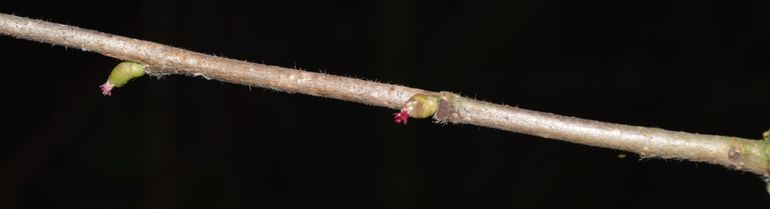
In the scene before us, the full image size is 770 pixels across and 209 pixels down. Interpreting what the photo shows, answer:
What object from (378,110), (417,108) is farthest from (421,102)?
(378,110)

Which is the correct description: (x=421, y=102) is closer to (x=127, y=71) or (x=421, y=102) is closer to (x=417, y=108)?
(x=417, y=108)

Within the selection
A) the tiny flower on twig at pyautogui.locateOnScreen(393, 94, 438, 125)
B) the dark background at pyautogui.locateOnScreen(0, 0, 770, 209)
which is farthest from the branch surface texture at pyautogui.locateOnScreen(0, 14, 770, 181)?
the dark background at pyautogui.locateOnScreen(0, 0, 770, 209)

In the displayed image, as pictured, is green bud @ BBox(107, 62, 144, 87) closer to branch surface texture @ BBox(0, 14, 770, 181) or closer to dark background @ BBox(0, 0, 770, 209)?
branch surface texture @ BBox(0, 14, 770, 181)

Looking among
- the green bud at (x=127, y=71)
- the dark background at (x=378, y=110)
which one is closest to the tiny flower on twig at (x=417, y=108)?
the green bud at (x=127, y=71)

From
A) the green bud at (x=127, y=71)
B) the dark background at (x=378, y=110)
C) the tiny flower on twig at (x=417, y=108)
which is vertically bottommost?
the tiny flower on twig at (x=417, y=108)

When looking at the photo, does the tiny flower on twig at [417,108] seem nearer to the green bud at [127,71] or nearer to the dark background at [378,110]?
the green bud at [127,71]

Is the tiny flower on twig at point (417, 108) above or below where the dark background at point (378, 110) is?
below
